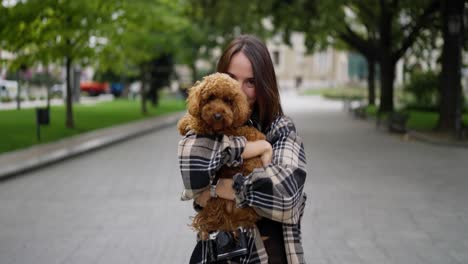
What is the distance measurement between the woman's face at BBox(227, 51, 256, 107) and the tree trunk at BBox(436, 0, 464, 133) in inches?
794

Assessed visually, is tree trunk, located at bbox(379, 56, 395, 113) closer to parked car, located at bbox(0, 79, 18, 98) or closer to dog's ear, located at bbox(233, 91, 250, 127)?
parked car, located at bbox(0, 79, 18, 98)

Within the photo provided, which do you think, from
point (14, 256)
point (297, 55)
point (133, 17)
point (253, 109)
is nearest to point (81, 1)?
point (133, 17)

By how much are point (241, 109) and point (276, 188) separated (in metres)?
0.31

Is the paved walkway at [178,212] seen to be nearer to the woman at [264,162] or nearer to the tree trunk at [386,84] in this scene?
the woman at [264,162]

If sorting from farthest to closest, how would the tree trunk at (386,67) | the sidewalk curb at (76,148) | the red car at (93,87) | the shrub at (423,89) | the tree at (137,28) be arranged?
the red car at (93,87) → the shrub at (423,89) → the tree trunk at (386,67) → the tree at (137,28) → the sidewalk curb at (76,148)

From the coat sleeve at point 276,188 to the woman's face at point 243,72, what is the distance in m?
0.26

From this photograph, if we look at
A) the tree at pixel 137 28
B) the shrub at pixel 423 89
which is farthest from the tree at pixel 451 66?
the shrub at pixel 423 89

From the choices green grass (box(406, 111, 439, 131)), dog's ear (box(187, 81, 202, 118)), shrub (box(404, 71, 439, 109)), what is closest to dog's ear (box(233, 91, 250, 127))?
dog's ear (box(187, 81, 202, 118))

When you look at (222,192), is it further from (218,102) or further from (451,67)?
(451,67)

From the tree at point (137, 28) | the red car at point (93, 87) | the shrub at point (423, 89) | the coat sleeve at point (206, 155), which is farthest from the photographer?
the red car at point (93, 87)

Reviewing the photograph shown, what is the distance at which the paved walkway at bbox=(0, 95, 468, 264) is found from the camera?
7.20 m

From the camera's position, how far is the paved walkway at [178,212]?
7195 millimetres

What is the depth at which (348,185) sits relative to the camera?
39.4 ft

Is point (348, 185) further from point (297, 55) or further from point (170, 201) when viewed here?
point (297, 55)
